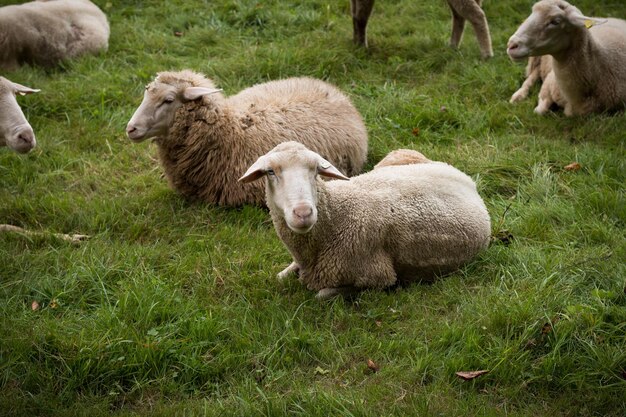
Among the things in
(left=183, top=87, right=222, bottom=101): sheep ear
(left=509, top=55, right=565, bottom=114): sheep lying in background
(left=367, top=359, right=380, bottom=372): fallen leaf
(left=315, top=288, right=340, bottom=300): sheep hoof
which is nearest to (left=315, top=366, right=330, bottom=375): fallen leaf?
(left=367, top=359, right=380, bottom=372): fallen leaf

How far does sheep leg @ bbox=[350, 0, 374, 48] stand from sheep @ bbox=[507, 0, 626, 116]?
205 centimetres

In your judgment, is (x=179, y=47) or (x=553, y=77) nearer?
(x=553, y=77)

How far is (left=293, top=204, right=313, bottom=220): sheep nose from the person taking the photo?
13.6 feet

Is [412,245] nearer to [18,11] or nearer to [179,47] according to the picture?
[179,47]

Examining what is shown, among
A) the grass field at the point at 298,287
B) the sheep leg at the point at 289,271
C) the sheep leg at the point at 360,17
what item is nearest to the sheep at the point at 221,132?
the grass field at the point at 298,287

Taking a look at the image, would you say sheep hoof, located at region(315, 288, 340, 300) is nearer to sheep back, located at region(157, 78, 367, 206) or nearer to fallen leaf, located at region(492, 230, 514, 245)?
fallen leaf, located at region(492, 230, 514, 245)


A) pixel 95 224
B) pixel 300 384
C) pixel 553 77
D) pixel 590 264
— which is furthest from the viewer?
pixel 553 77

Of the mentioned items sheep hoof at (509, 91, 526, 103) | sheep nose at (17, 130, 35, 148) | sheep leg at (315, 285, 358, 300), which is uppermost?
sheep nose at (17, 130, 35, 148)

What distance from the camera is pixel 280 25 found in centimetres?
930

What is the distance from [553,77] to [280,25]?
3.45m

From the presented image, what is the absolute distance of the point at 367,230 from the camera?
4.62m

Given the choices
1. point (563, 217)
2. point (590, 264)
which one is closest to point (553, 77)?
point (563, 217)

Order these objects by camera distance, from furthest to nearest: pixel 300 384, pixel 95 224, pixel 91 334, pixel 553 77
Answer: pixel 553 77
pixel 95 224
pixel 91 334
pixel 300 384

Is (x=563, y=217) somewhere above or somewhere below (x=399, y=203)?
below
